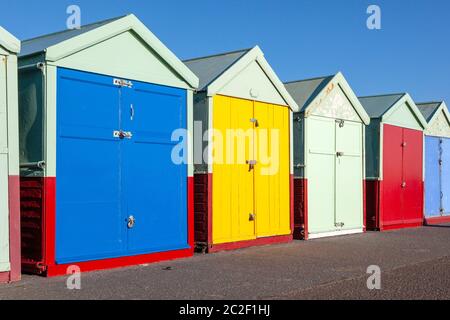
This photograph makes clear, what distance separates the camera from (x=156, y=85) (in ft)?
31.0

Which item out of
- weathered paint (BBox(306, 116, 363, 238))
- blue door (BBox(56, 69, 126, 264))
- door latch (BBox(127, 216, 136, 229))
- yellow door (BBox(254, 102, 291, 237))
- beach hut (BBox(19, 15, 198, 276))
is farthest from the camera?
weathered paint (BBox(306, 116, 363, 238))

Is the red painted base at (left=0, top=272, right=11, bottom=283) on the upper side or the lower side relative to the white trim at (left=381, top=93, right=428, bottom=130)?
lower

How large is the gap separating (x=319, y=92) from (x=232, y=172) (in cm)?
343

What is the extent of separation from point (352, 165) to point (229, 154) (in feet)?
14.9

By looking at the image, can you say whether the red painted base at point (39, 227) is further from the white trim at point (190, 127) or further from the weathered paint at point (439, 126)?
the weathered paint at point (439, 126)

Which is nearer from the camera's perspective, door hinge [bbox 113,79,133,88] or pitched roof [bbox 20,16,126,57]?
pitched roof [bbox 20,16,126,57]

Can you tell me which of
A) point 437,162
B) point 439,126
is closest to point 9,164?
point 437,162

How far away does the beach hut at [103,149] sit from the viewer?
7863 mm

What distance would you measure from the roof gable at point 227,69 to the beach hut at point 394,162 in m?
3.87

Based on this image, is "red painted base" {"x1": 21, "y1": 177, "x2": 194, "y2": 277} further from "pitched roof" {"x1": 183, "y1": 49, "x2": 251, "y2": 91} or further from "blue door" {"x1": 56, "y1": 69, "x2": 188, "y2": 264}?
"pitched roof" {"x1": 183, "y1": 49, "x2": 251, "y2": 91}

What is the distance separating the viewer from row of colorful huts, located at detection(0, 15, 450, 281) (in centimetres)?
782

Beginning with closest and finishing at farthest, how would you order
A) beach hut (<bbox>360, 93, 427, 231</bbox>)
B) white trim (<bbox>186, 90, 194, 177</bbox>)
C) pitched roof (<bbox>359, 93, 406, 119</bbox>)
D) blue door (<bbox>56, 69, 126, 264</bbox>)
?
blue door (<bbox>56, 69, 126, 264</bbox>)
white trim (<bbox>186, 90, 194, 177</bbox>)
beach hut (<bbox>360, 93, 427, 231</bbox>)
pitched roof (<bbox>359, 93, 406, 119</bbox>)

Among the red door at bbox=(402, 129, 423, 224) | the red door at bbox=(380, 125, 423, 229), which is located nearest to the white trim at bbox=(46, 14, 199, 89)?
the red door at bbox=(380, 125, 423, 229)
